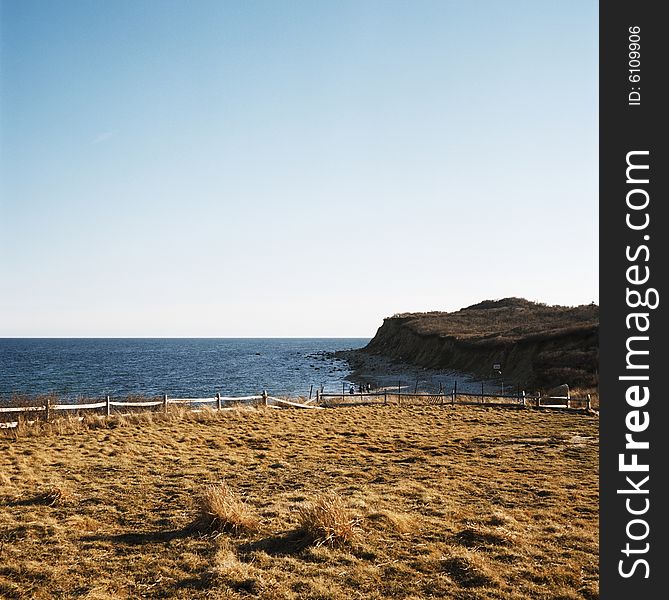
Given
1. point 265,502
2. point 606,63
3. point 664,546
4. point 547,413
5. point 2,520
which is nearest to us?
point 664,546

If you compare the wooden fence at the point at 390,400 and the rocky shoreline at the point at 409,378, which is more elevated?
the wooden fence at the point at 390,400

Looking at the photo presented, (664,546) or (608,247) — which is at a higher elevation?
(608,247)

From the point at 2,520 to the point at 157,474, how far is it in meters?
4.47

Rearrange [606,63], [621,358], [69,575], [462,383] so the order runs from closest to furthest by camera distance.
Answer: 1. [621,358]
2. [606,63]
3. [69,575]
4. [462,383]

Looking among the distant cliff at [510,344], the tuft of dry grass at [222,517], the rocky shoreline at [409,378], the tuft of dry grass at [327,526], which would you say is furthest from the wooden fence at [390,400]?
the tuft of dry grass at [327,526]

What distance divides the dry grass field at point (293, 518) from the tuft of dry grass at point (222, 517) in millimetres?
25

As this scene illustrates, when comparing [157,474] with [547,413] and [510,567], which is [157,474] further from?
[547,413]

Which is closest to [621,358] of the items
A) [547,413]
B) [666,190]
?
[666,190]

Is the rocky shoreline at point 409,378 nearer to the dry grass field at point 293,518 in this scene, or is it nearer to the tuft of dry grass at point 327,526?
the dry grass field at point 293,518

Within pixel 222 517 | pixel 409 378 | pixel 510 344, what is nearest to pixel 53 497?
pixel 222 517

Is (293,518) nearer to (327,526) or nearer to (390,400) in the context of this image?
(327,526)

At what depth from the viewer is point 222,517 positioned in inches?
353

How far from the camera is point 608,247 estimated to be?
Answer: 6.20 meters

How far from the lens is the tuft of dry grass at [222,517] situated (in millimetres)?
8898
